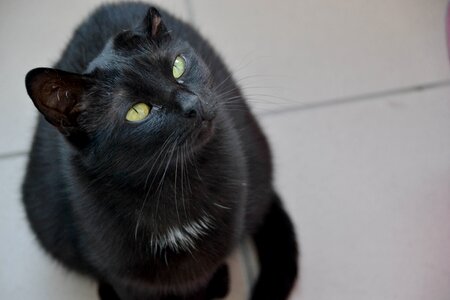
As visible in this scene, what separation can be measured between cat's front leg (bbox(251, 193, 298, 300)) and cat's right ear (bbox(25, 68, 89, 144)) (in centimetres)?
51

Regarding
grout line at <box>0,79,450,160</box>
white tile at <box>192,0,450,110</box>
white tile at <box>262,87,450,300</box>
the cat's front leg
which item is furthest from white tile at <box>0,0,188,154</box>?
the cat's front leg

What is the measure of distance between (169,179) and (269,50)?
638mm

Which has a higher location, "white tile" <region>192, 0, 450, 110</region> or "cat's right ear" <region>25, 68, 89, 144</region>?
"cat's right ear" <region>25, 68, 89, 144</region>

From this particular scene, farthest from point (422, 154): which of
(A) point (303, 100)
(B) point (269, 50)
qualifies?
(B) point (269, 50)

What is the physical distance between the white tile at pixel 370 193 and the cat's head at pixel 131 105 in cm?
51

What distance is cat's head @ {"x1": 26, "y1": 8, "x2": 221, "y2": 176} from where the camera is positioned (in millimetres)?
673

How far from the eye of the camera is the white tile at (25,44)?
125cm

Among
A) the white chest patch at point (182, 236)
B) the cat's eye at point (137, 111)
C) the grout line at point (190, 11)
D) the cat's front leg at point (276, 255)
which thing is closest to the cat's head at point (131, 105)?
the cat's eye at point (137, 111)

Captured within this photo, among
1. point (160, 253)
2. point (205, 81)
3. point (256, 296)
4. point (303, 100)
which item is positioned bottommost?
point (256, 296)

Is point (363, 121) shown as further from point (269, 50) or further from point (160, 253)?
point (160, 253)

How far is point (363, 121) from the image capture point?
124 cm

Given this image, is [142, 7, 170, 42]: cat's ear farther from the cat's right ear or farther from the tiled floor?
the tiled floor

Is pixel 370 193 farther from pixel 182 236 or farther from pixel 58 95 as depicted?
pixel 58 95

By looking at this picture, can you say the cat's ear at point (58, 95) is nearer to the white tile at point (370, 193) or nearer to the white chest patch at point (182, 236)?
the white chest patch at point (182, 236)
